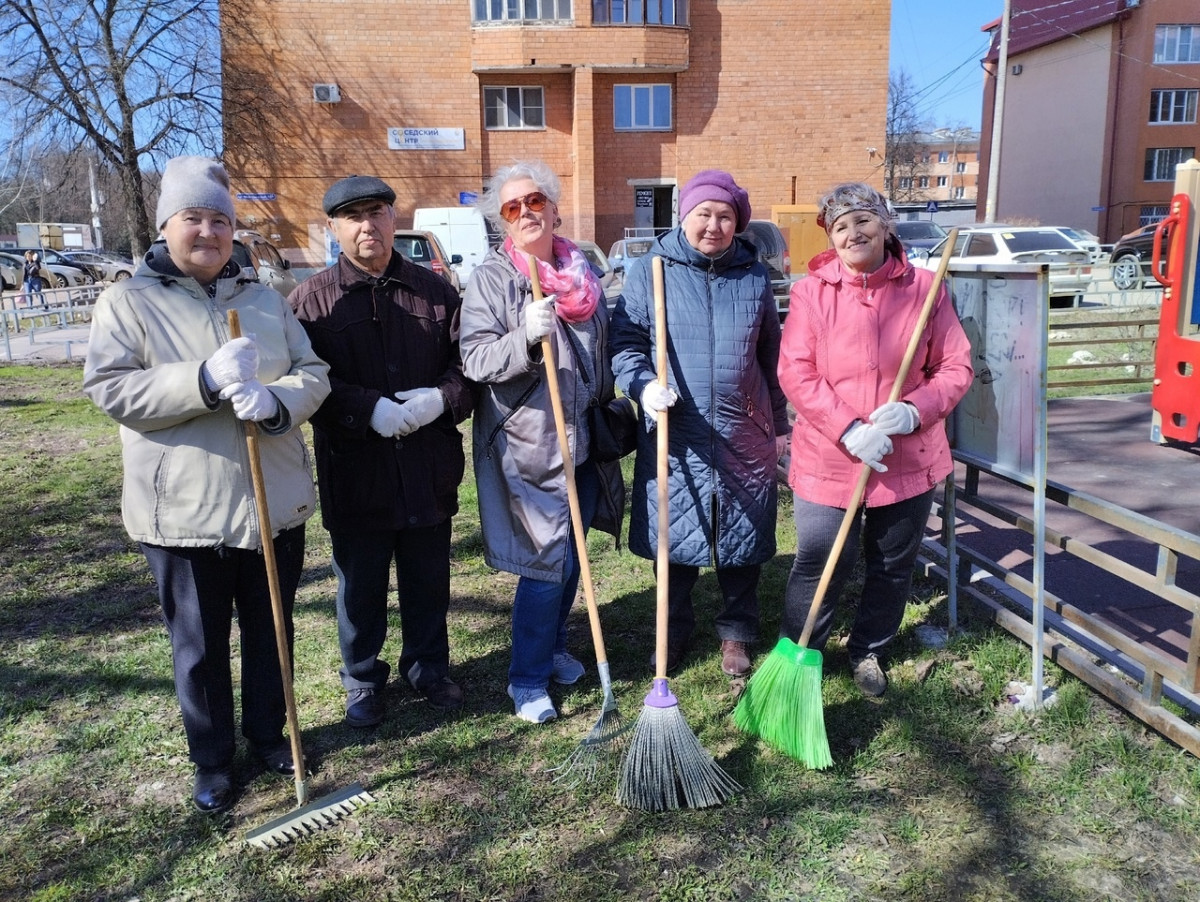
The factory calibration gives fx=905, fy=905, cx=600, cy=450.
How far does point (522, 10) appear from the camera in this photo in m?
26.0

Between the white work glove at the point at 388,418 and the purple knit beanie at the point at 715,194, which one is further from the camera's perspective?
the purple knit beanie at the point at 715,194

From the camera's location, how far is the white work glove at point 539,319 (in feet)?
9.19

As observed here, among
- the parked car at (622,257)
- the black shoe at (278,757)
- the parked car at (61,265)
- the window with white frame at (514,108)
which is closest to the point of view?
the black shoe at (278,757)

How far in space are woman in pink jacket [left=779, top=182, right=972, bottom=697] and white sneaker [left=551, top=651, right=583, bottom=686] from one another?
0.94 m

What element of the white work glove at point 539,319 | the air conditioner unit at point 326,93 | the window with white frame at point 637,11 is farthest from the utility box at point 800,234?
the white work glove at point 539,319

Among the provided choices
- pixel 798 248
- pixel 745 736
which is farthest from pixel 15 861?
pixel 798 248

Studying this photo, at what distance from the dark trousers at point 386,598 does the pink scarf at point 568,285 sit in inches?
35.2

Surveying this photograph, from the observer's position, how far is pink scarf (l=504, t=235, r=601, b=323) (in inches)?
117

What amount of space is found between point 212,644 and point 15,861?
2.56 feet

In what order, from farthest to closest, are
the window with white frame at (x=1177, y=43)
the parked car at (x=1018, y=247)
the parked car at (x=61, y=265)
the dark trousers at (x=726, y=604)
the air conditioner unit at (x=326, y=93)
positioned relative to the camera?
the window with white frame at (x=1177, y=43) → the parked car at (x=61, y=265) → the air conditioner unit at (x=326, y=93) → the parked car at (x=1018, y=247) → the dark trousers at (x=726, y=604)

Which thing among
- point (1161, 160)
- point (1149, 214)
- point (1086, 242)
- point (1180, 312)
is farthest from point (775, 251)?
point (1161, 160)

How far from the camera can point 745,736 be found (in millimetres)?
3074

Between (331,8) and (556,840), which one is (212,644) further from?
(331,8)

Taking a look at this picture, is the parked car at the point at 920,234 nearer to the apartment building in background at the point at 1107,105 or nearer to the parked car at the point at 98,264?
the apartment building in background at the point at 1107,105
